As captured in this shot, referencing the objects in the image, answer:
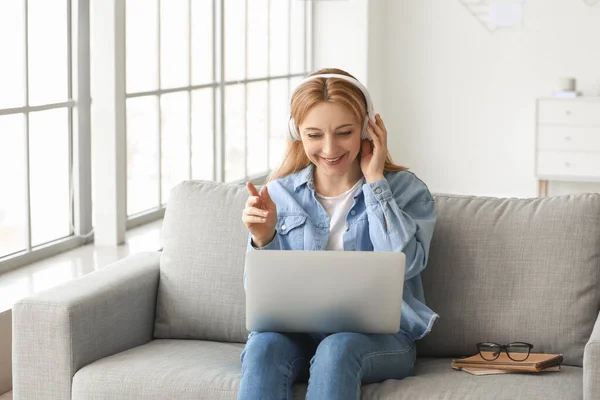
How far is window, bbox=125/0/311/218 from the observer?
16.0ft

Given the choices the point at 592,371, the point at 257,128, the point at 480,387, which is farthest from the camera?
the point at 257,128

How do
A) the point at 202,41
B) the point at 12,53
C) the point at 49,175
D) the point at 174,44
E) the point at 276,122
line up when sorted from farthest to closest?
the point at 276,122, the point at 202,41, the point at 174,44, the point at 49,175, the point at 12,53

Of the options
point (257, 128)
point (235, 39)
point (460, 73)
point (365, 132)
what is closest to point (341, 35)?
point (460, 73)

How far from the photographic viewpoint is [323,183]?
8.73ft

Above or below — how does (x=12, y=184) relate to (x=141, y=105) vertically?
below

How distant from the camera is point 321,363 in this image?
2.25 meters

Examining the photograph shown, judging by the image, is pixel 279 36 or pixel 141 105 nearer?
pixel 141 105

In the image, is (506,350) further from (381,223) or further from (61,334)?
(61,334)

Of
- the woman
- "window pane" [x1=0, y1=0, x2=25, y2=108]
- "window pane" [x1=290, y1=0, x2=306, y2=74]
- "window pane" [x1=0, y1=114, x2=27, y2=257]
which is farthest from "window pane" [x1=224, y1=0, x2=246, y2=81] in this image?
the woman

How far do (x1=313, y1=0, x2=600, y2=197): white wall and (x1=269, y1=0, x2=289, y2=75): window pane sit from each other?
1.69 feet

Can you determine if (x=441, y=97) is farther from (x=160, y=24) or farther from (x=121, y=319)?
(x=121, y=319)

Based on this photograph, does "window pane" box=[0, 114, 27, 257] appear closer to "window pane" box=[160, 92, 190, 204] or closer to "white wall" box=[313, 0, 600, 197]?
"window pane" box=[160, 92, 190, 204]

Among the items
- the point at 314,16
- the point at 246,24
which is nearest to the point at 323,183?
the point at 246,24

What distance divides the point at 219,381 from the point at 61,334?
439 mm
